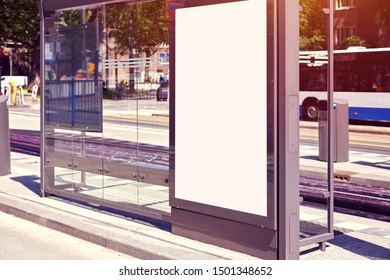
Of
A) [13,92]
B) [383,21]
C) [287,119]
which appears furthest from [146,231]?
[383,21]

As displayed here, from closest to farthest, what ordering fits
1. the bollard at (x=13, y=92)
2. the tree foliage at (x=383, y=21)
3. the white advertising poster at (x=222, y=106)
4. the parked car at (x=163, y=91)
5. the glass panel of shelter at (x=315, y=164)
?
the white advertising poster at (x=222, y=106) → the glass panel of shelter at (x=315, y=164) → the parked car at (x=163, y=91) → the bollard at (x=13, y=92) → the tree foliage at (x=383, y=21)

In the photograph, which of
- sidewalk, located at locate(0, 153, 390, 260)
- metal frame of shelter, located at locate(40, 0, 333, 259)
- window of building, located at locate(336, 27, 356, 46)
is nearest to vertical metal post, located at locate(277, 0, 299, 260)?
metal frame of shelter, located at locate(40, 0, 333, 259)

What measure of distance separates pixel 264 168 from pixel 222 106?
2.20ft

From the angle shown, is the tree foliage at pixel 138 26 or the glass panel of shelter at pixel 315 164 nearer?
the glass panel of shelter at pixel 315 164

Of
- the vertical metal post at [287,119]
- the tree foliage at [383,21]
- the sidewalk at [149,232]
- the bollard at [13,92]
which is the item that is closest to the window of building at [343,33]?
the tree foliage at [383,21]

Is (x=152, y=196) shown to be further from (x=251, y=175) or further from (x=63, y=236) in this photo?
(x=251, y=175)

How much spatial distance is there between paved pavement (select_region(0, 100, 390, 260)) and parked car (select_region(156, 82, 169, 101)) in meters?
1.26

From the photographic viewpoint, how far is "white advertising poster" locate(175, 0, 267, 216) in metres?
5.75

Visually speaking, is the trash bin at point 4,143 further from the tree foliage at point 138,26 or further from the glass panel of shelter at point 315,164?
the glass panel of shelter at point 315,164

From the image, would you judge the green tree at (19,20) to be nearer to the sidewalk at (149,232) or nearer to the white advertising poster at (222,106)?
the sidewalk at (149,232)

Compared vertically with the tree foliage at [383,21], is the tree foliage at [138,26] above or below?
below

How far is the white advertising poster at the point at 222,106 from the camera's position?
18.9ft

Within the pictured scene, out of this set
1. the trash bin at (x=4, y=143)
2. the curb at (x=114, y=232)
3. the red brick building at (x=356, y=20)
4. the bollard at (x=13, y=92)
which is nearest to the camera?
the curb at (x=114, y=232)

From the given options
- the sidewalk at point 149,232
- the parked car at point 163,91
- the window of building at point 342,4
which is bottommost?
the sidewalk at point 149,232
